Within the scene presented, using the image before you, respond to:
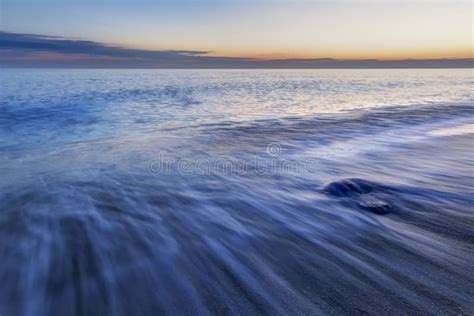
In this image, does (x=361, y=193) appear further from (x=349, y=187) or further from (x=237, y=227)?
(x=237, y=227)

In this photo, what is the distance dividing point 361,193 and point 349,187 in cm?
31

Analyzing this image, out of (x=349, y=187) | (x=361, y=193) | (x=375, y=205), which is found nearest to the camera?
(x=375, y=205)

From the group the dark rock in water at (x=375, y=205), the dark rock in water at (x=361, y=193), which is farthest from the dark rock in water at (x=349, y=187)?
the dark rock in water at (x=375, y=205)

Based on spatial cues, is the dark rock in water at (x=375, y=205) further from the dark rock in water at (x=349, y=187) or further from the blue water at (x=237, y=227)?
the dark rock in water at (x=349, y=187)

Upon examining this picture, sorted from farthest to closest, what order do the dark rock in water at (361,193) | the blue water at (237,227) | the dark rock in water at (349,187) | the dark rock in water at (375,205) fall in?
the dark rock in water at (349,187), the dark rock in water at (361,193), the dark rock in water at (375,205), the blue water at (237,227)

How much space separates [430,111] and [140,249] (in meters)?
22.1

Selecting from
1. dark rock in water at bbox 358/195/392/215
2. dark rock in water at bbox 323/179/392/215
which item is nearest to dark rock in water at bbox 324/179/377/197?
dark rock in water at bbox 323/179/392/215

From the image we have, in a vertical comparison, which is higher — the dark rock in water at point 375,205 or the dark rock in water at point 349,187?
the dark rock in water at point 349,187

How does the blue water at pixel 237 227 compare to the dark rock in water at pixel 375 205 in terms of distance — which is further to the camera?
the dark rock in water at pixel 375 205

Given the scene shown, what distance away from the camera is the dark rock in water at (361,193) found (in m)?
6.01

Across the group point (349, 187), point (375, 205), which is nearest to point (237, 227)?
point (375, 205)

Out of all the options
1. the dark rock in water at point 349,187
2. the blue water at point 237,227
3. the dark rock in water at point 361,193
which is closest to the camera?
the blue water at point 237,227

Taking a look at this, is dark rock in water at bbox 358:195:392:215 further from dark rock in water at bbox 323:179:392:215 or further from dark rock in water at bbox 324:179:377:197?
dark rock in water at bbox 324:179:377:197

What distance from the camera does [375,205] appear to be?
6.05m
